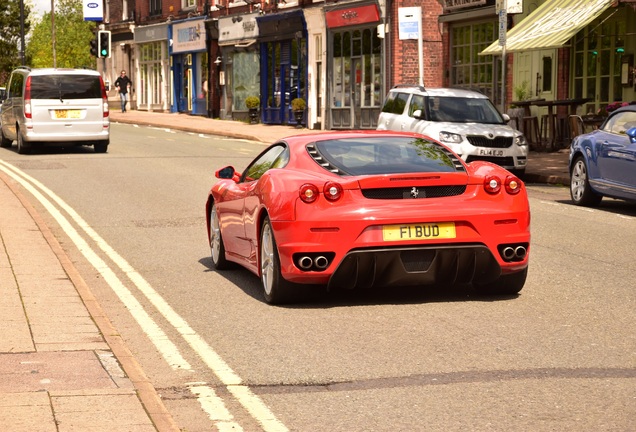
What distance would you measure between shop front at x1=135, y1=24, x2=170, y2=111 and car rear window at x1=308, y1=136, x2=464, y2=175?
56.5 meters

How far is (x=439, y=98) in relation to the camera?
972 inches

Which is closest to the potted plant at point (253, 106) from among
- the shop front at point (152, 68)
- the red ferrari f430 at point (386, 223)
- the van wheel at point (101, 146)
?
the shop front at point (152, 68)

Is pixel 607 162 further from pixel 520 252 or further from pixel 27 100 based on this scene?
pixel 27 100

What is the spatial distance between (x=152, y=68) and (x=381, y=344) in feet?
205

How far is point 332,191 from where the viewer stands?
8.98m

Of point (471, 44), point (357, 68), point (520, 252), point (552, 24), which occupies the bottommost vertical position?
point (520, 252)

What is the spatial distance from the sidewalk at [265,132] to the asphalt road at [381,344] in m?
9.89

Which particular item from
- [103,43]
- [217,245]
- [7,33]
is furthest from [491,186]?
[7,33]

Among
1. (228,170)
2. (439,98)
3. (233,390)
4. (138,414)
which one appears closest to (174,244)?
(228,170)

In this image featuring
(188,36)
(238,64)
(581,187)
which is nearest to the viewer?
(581,187)

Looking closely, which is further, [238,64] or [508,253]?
[238,64]

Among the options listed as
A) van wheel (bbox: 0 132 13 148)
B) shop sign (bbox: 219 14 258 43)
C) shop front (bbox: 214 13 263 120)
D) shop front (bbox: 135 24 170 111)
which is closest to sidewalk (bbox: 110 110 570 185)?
shop front (bbox: 214 13 263 120)

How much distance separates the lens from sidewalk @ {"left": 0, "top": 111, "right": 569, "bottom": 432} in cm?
568

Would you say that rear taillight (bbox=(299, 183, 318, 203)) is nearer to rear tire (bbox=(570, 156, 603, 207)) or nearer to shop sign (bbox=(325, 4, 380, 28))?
rear tire (bbox=(570, 156, 603, 207))
